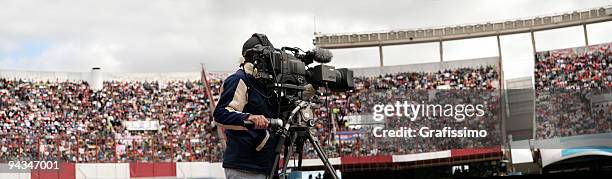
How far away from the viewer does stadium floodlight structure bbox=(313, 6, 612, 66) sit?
95.6 ft

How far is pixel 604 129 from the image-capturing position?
19766 millimetres

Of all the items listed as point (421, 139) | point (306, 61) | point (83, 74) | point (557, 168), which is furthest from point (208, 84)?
point (306, 61)

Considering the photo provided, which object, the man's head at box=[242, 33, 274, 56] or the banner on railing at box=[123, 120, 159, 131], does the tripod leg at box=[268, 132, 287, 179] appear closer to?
the man's head at box=[242, 33, 274, 56]

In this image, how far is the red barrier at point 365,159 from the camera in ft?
67.4

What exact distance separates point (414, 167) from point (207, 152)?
20.1 feet

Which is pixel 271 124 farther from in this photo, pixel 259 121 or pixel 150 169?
pixel 150 169

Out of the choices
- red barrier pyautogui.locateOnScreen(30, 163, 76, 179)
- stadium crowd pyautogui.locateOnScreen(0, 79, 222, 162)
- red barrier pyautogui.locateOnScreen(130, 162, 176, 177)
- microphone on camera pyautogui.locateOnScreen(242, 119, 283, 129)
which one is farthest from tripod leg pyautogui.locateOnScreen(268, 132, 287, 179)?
stadium crowd pyautogui.locateOnScreen(0, 79, 222, 162)

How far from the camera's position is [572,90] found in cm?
2216

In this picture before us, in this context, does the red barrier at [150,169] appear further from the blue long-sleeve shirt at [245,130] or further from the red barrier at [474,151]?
the blue long-sleeve shirt at [245,130]

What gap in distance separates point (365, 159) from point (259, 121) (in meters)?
17.7

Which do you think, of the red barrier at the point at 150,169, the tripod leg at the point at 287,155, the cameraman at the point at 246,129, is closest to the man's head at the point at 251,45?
the cameraman at the point at 246,129

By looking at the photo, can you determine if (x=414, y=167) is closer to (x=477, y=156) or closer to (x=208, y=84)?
(x=477, y=156)

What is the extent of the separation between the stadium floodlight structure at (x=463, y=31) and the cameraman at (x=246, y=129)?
27.1m

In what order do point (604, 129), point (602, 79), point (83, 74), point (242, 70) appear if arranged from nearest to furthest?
point (242, 70)
point (604, 129)
point (602, 79)
point (83, 74)
